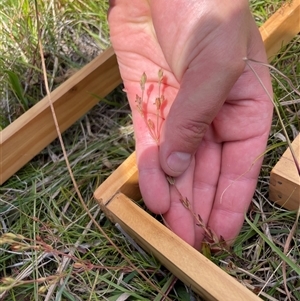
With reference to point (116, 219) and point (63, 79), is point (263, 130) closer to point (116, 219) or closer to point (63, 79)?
point (116, 219)

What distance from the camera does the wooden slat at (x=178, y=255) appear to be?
77 centimetres

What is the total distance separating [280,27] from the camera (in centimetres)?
125

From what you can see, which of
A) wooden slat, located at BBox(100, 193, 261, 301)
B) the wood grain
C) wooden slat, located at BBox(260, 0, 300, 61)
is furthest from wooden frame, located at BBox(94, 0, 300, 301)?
wooden slat, located at BBox(260, 0, 300, 61)

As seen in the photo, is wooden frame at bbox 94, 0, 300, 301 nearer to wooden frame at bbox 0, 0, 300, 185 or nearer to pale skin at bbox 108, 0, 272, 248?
pale skin at bbox 108, 0, 272, 248

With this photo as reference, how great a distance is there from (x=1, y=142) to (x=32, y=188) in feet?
0.47

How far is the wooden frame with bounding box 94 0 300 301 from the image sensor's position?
78 centimetres

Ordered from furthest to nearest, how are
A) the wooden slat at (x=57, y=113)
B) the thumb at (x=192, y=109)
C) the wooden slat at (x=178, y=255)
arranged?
the wooden slat at (x=57, y=113) → the thumb at (x=192, y=109) → the wooden slat at (x=178, y=255)

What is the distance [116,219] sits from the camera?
98cm

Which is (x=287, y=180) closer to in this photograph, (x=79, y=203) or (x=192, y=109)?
(x=192, y=109)

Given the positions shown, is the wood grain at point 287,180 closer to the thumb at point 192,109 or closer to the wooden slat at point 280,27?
the thumb at point 192,109

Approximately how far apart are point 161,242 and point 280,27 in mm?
706

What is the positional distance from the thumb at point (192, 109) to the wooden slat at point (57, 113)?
0.37 meters

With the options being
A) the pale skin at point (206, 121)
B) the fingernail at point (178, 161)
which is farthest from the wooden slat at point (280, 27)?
the fingernail at point (178, 161)

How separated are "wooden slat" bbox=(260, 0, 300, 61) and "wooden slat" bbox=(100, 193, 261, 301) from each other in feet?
1.96
